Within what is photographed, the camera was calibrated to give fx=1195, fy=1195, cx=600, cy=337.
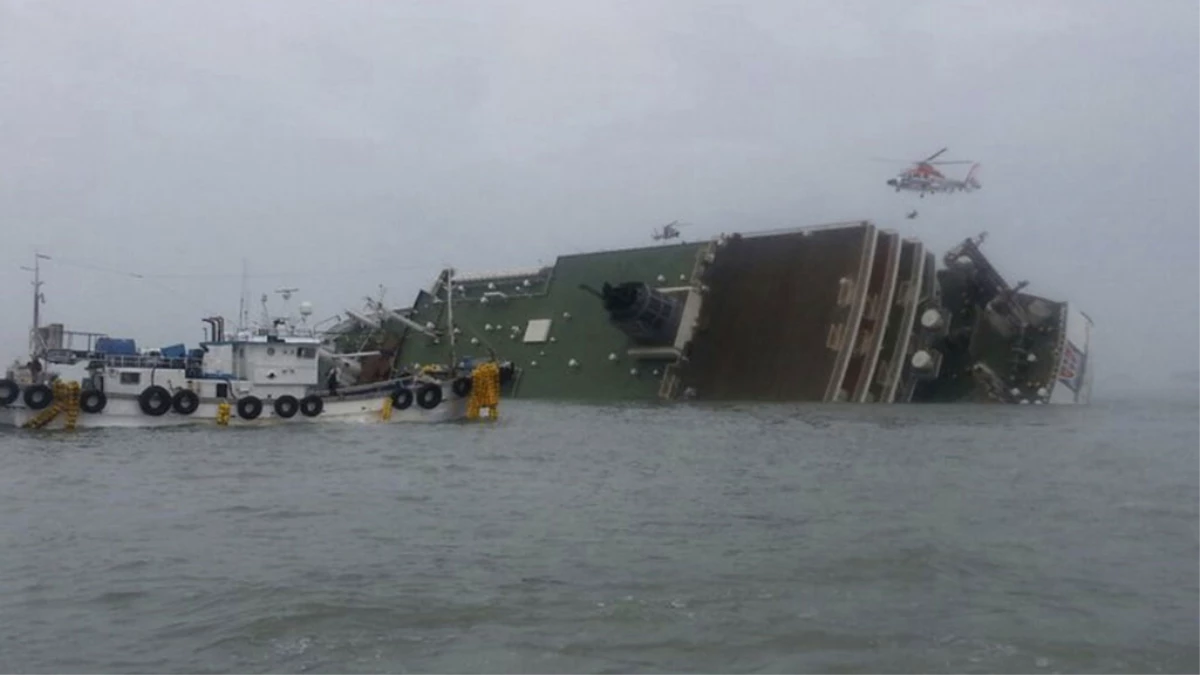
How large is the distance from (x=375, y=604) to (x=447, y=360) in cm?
4651

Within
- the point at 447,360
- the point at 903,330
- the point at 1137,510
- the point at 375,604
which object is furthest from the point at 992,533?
the point at 447,360

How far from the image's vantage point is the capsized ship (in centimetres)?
4338

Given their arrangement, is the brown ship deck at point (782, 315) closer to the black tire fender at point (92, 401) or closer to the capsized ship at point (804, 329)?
the capsized ship at point (804, 329)

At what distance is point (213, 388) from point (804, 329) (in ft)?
73.0

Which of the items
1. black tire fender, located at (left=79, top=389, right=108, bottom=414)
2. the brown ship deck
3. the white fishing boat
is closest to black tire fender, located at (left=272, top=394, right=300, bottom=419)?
the white fishing boat

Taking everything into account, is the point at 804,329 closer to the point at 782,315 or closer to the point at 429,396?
the point at 782,315

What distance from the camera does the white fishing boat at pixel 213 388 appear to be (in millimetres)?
31500

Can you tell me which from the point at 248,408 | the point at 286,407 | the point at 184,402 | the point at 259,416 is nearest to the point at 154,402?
the point at 184,402

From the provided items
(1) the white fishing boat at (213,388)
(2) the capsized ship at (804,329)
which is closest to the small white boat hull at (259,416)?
(1) the white fishing boat at (213,388)

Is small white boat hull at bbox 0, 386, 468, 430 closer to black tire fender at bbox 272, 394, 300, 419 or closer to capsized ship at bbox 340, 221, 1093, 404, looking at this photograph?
black tire fender at bbox 272, 394, 300, 419

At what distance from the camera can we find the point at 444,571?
12461 millimetres

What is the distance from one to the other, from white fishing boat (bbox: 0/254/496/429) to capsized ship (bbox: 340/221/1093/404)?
14.1 m

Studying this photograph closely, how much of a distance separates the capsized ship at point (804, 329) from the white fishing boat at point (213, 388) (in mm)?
14131

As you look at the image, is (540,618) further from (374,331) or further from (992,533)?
(374,331)
